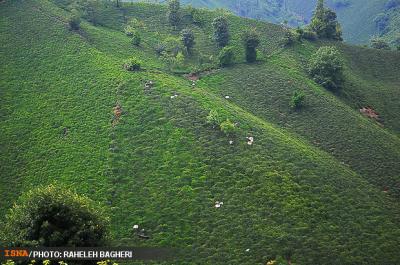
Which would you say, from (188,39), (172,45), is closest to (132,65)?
(172,45)

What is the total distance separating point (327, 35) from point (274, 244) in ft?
244

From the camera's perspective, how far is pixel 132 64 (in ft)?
245

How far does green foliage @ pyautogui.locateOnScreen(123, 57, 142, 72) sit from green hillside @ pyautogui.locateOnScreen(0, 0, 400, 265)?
5.21 feet

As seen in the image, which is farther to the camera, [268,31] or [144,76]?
[268,31]

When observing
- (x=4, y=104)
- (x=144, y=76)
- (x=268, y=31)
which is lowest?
(x=4, y=104)

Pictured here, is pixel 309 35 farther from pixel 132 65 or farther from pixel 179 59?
pixel 132 65

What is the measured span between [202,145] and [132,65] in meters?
26.4

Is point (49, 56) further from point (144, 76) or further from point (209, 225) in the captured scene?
point (209, 225)

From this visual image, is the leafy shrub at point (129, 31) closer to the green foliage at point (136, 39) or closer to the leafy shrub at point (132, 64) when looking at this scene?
the green foliage at point (136, 39)

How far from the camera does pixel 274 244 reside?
4331 centimetres

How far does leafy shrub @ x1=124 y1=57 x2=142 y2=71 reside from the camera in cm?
7469

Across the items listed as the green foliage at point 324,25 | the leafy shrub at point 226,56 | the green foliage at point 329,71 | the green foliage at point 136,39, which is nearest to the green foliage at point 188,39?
the leafy shrub at point 226,56

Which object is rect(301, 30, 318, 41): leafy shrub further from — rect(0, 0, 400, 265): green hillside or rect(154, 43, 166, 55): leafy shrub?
rect(154, 43, 166, 55): leafy shrub

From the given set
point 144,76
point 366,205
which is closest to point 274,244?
point 366,205
